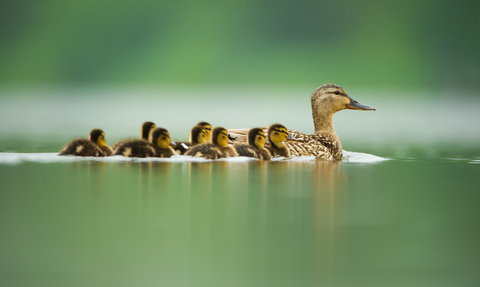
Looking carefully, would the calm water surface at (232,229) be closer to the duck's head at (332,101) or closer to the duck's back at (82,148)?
the duck's back at (82,148)

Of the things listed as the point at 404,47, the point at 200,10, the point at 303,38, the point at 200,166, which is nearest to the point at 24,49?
the point at 200,10

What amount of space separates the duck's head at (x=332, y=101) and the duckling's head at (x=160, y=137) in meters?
2.59

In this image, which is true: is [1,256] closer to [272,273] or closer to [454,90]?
[272,273]

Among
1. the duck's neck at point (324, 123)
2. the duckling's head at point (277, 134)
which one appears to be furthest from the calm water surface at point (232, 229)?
the duck's neck at point (324, 123)

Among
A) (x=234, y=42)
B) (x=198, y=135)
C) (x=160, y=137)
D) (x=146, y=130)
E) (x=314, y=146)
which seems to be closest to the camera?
(x=160, y=137)

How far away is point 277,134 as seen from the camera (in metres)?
7.76

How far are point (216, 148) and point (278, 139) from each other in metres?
0.89

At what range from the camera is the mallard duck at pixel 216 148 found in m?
7.29

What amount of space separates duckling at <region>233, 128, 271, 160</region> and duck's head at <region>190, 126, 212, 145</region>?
16.1 inches

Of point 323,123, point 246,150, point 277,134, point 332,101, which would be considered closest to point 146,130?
point 246,150

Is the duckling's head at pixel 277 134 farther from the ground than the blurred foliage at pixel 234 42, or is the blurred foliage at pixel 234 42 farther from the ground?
the blurred foliage at pixel 234 42

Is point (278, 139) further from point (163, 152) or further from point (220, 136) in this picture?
point (163, 152)

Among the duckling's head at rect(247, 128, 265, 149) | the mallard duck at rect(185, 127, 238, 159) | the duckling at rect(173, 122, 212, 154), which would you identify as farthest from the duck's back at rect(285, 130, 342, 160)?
the duckling at rect(173, 122, 212, 154)

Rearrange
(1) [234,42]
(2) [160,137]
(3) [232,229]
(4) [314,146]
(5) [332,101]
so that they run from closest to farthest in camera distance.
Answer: (3) [232,229] → (2) [160,137] → (4) [314,146] → (5) [332,101] → (1) [234,42]
